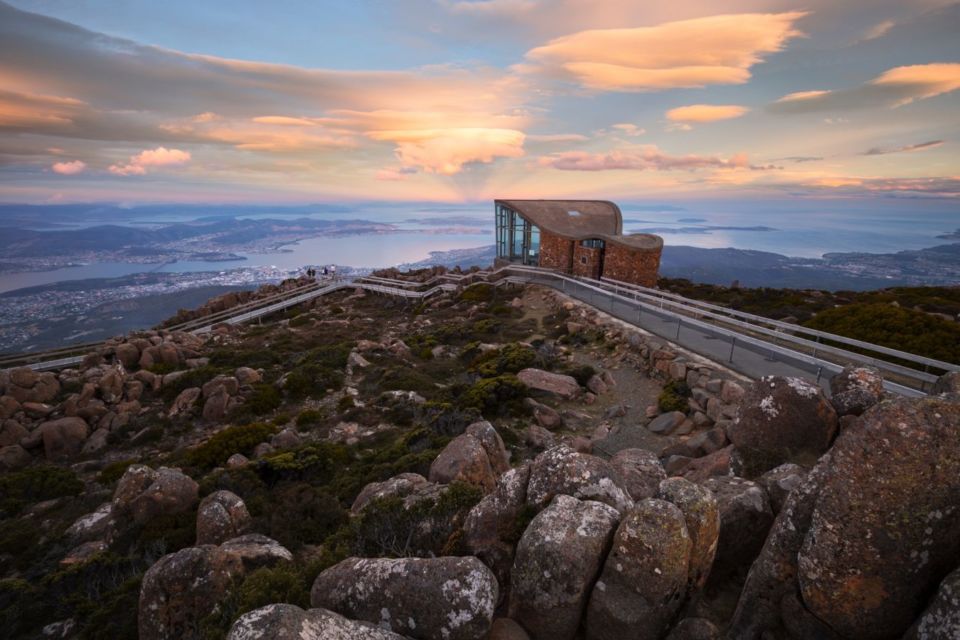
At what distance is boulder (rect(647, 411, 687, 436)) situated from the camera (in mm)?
11922

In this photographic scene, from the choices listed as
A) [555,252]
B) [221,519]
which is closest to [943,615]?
[221,519]

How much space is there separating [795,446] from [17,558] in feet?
48.5

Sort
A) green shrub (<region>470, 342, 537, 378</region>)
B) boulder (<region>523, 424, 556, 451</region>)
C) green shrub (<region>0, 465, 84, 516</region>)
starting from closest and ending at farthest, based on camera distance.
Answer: green shrub (<region>0, 465, 84, 516</region>) < boulder (<region>523, 424, 556, 451</region>) < green shrub (<region>470, 342, 537, 378</region>)

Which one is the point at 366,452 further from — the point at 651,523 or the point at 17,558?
the point at 651,523

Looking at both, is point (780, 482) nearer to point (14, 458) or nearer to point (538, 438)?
point (538, 438)

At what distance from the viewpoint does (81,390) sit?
17.5 m

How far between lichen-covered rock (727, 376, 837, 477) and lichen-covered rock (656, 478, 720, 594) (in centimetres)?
256

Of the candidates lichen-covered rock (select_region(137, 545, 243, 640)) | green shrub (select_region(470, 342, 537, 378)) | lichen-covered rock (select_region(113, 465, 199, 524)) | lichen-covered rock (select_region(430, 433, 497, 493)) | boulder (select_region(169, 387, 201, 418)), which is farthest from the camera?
green shrub (select_region(470, 342, 537, 378))

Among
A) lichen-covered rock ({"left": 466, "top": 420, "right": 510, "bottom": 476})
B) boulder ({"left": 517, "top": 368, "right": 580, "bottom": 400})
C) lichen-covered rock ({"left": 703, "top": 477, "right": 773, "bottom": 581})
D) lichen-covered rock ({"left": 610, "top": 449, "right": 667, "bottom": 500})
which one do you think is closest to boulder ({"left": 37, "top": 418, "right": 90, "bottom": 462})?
lichen-covered rock ({"left": 466, "top": 420, "right": 510, "bottom": 476})

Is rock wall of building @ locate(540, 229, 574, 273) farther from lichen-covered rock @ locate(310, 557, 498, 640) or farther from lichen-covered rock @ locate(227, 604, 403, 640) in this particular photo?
lichen-covered rock @ locate(227, 604, 403, 640)

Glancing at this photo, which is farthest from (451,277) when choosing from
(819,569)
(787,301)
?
(819,569)

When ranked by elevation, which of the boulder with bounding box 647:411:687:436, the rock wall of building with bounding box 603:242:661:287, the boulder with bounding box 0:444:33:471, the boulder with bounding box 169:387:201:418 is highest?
the rock wall of building with bounding box 603:242:661:287

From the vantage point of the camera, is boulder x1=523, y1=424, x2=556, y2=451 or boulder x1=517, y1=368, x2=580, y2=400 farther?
boulder x1=517, y1=368, x2=580, y2=400

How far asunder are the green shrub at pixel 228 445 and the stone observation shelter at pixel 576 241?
80.0 feet
